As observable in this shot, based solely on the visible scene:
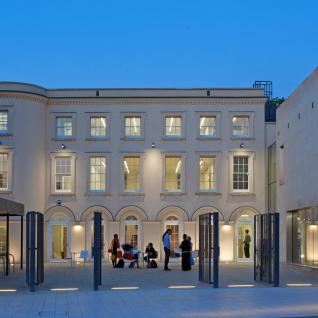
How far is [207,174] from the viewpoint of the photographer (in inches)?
1656

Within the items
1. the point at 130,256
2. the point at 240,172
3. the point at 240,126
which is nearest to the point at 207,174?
the point at 240,172

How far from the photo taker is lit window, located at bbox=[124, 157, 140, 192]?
42.2m

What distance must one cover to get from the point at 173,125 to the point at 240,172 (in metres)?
4.48

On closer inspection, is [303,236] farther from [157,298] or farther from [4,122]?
[4,122]

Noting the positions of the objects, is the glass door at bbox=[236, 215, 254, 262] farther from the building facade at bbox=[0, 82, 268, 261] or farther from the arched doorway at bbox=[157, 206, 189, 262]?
the arched doorway at bbox=[157, 206, 189, 262]

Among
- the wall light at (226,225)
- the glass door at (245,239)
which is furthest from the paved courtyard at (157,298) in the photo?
the wall light at (226,225)

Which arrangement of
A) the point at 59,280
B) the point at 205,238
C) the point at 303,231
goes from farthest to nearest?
1. the point at 303,231
2. the point at 59,280
3. the point at 205,238

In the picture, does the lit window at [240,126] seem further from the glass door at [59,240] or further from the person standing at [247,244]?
the glass door at [59,240]

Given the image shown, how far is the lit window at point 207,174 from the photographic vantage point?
1656 inches

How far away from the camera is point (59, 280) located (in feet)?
86.2

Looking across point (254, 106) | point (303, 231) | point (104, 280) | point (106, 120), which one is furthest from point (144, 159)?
point (104, 280)

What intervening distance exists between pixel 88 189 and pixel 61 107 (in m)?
4.71

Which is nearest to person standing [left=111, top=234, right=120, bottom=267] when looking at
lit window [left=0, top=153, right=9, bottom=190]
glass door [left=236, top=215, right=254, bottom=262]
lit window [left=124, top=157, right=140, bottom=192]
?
lit window [left=124, top=157, right=140, bottom=192]

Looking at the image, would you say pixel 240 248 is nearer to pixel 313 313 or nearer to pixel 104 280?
pixel 104 280
